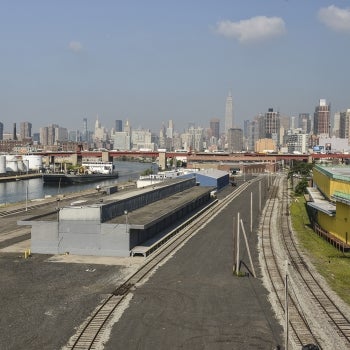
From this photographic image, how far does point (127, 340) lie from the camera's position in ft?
64.8

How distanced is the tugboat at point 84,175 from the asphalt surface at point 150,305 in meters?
106

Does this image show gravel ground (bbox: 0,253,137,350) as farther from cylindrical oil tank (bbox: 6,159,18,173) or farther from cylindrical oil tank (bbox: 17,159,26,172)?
cylindrical oil tank (bbox: 17,159,26,172)

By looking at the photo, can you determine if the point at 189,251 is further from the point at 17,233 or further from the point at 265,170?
the point at 265,170

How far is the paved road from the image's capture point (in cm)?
1973

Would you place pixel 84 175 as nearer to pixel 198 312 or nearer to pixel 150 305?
pixel 150 305

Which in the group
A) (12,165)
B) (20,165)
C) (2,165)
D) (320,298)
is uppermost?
(2,165)

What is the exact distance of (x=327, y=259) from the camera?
3538cm

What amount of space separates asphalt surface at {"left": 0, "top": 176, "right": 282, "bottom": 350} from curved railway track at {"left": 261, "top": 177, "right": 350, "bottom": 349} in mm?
928

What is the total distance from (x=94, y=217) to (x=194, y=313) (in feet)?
46.4

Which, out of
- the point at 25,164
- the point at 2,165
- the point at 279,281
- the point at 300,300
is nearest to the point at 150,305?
the point at 300,300

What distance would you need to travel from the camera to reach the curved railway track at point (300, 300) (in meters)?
20.4

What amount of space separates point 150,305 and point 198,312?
2.41m

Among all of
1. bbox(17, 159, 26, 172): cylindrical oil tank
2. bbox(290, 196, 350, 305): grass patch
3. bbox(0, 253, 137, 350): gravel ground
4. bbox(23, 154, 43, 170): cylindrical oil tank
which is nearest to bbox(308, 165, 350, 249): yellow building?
bbox(290, 196, 350, 305): grass patch

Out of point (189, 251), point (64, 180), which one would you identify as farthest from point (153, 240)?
point (64, 180)
